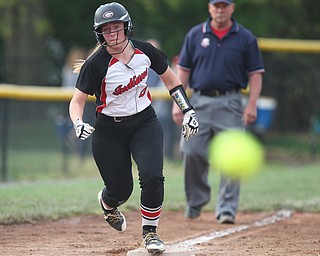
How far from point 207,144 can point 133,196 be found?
2.15 metres

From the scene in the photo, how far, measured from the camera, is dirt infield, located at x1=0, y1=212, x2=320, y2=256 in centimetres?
707

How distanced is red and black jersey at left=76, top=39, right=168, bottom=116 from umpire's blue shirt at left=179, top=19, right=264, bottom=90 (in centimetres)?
217

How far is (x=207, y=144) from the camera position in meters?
9.27

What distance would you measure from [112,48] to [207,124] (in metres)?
2.64

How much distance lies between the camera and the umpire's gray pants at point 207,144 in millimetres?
9195

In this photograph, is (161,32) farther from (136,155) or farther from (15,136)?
(136,155)

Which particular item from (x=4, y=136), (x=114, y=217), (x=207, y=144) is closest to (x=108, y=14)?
(x=114, y=217)

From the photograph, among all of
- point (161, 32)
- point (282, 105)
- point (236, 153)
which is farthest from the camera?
point (161, 32)

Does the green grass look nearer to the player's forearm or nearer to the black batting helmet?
the player's forearm

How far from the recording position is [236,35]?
9.24m

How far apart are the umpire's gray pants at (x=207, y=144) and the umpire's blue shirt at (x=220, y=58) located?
162 millimetres

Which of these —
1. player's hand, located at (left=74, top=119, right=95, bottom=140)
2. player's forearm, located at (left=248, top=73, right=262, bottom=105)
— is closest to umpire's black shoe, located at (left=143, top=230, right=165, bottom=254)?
player's hand, located at (left=74, top=119, right=95, bottom=140)

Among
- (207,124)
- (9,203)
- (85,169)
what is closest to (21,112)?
(85,169)

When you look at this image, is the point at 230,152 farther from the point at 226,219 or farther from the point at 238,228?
the point at 238,228
